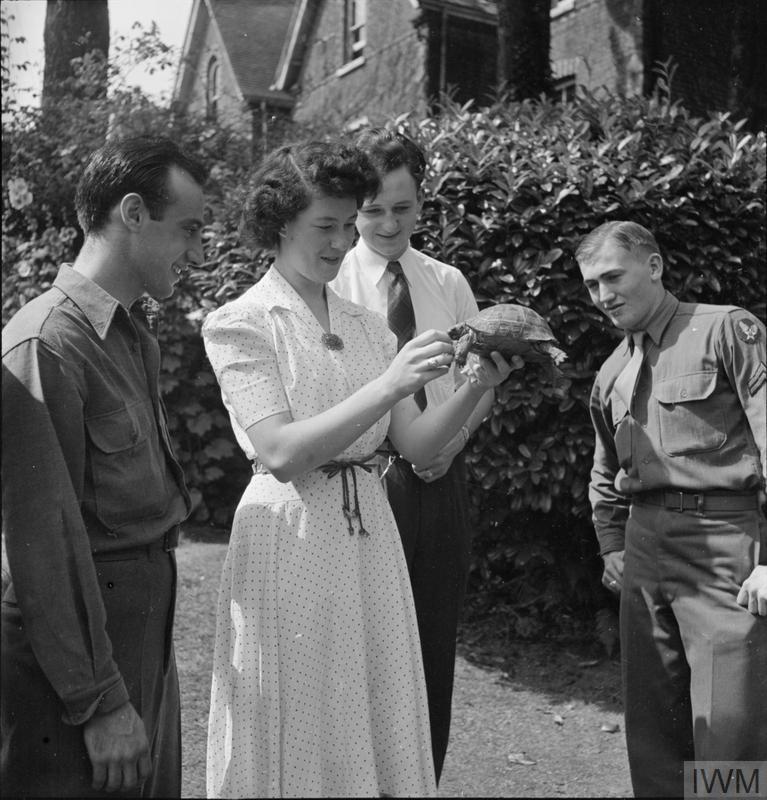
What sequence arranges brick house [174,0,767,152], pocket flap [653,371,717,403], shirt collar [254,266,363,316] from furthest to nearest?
brick house [174,0,767,152]
pocket flap [653,371,717,403]
shirt collar [254,266,363,316]

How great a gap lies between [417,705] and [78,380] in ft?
4.10

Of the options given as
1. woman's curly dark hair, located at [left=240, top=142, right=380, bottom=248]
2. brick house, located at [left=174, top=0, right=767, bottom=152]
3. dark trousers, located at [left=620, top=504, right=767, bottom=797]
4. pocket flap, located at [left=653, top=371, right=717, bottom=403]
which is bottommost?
dark trousers, located at [left=620, top=504, right=767, bottom=797]

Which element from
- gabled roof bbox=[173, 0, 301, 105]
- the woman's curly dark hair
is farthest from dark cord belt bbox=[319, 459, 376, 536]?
gabled roof bbox=[173, 0, 301, 105]

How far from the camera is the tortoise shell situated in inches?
104

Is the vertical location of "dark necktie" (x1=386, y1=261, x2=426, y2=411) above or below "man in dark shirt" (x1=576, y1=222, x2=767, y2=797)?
above

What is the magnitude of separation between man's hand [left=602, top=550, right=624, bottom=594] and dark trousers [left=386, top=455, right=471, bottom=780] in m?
0.56

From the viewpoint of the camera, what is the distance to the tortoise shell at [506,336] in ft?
8.67

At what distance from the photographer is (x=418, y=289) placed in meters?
3.83

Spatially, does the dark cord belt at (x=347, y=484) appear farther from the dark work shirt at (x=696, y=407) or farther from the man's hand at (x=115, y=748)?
the dark work shirt at (x=696, y=407)

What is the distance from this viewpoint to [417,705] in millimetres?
2660

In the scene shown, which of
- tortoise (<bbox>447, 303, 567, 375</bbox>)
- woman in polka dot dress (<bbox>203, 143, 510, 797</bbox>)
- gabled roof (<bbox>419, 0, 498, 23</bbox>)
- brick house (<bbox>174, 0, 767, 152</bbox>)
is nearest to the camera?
woman in polka dot dress (<bbox>203, 143, 510, 797</bbox>)

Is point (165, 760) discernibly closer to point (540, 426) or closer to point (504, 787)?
point (504, 787)

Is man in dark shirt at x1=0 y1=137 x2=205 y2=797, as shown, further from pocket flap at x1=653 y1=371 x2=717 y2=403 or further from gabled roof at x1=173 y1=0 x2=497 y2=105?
gabled roof at x1=173 y1=0 x2=497 y2=105

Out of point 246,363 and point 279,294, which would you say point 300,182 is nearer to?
point 279,294
